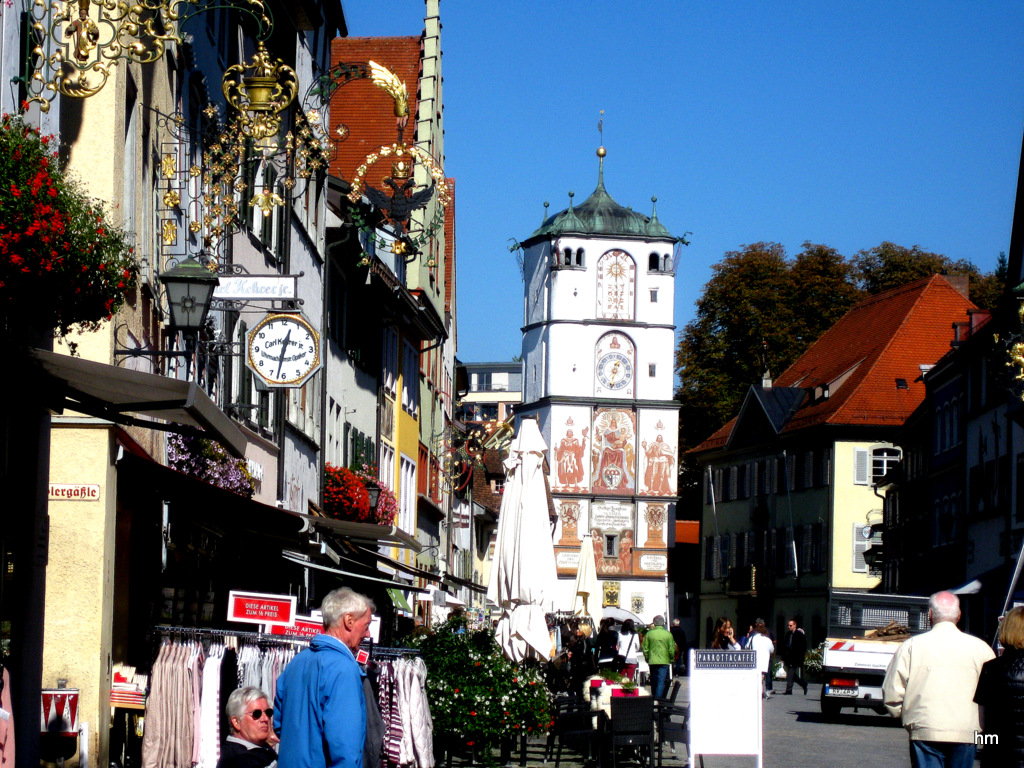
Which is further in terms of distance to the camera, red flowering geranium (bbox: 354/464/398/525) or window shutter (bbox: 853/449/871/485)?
window shutter (bbox: 853/449/871/485)

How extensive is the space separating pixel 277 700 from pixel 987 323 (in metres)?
43.0

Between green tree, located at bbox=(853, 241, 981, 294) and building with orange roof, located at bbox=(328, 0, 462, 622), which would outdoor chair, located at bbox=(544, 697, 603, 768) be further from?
green tree, located at bbox=(853, 241, 981, 294)

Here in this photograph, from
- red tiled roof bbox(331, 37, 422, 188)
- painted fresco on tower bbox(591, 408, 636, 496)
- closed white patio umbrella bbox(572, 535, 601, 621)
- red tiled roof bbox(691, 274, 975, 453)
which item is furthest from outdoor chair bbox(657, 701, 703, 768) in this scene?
painted fresco on tower bbox(591, 408, 636, 496)

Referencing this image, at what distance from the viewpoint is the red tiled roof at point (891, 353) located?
6378 cm

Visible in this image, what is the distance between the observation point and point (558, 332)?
3275 inches

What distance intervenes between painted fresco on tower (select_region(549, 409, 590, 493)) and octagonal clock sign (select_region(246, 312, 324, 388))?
64.3 meters

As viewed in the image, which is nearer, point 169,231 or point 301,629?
point 301,629

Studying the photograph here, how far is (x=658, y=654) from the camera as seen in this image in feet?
80.5

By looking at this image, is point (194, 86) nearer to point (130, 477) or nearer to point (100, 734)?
point (130, 477)

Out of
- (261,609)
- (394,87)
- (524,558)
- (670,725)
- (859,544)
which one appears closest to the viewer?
(261,609)

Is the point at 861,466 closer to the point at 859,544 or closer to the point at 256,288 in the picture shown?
the point at 859,544

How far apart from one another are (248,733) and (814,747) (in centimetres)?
1320

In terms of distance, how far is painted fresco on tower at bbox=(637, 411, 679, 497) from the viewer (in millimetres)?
81625

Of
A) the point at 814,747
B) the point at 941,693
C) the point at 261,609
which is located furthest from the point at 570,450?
the point at 941,693
